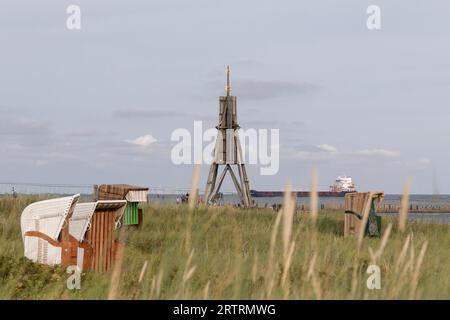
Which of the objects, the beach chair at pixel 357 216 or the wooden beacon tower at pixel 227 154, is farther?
the wooden beacon tower at pixel 227 154

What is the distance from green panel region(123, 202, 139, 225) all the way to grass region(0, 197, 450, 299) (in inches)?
14.4

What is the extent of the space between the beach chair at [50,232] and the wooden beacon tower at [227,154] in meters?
24.9

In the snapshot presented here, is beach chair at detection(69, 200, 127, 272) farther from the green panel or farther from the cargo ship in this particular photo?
the cargo ship

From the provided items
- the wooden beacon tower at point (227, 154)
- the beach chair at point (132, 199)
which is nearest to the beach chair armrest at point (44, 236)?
the beach chair at point (132, 199)

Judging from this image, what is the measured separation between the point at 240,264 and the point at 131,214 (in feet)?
32.6

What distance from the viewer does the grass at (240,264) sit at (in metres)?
5.13

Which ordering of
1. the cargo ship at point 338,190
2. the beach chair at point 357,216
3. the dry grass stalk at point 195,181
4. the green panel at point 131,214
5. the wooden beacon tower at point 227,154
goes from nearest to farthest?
the dry grass stalk at point 195,181 < the green panel at point 131,214 < the beach chair at point 357,216 < the wooden beacon tower at point 227,154 < the cargo ship at point 338,190

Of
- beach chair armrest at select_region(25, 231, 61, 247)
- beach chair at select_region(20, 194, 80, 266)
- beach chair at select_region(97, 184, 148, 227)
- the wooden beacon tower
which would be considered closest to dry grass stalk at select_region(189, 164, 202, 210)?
beach chair at select_region(20, 194, 80, 266)

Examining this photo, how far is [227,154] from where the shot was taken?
1375 inches

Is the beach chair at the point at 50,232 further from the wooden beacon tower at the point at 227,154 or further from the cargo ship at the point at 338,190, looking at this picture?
the cargo ship at the point at 338,190

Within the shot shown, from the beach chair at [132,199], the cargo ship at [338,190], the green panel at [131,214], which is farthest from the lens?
the cargo ship at [338,190]
